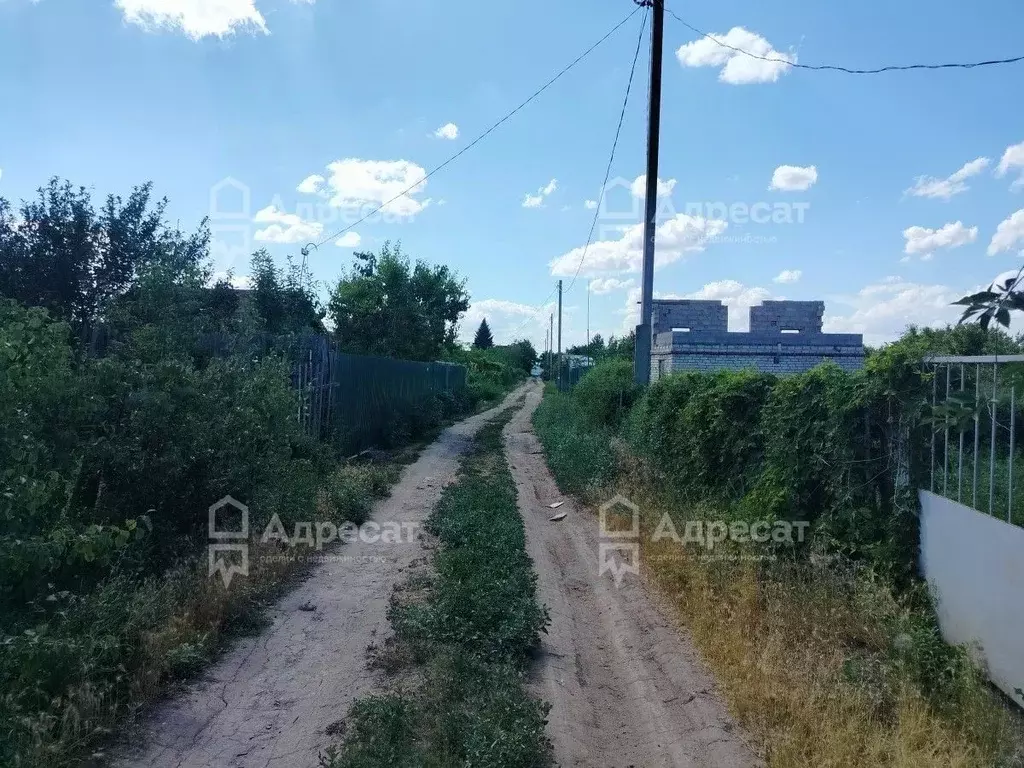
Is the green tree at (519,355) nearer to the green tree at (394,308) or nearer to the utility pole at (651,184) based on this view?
the green tree at (394,308)

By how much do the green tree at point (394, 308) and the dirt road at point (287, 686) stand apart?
1453 centimetres

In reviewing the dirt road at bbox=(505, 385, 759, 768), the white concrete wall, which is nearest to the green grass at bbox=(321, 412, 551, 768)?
the dirt road at bbox=(505, 385, 759, 768)

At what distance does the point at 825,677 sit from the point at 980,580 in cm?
111

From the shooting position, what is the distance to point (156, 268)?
32.7 ft

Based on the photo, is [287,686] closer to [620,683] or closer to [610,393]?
[620,683]

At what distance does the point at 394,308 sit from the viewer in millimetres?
22016

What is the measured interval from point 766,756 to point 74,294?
10930 millimetres

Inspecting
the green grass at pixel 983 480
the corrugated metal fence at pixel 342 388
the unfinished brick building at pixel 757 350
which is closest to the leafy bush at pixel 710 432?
the green grass at pixel 983 480

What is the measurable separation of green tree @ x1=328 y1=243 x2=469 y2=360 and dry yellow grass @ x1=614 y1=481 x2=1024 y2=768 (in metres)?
16.2

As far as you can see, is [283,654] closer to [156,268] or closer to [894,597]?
[894,597]

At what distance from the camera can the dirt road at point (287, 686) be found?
3.96 meters

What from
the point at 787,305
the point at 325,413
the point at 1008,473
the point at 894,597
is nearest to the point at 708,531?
the point at 894,597

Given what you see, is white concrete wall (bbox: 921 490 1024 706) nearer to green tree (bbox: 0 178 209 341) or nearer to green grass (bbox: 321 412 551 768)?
green grass (bbox: 321 412 551 768)

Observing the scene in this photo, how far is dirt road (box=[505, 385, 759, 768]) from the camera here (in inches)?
164
